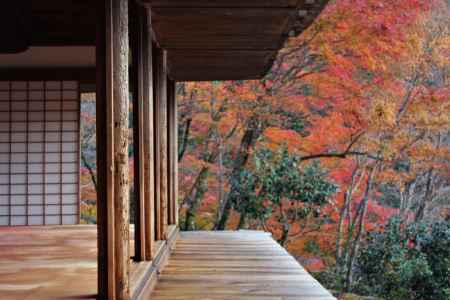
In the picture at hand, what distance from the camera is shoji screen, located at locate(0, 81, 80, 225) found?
22.7 feet

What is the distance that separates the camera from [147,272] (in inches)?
129

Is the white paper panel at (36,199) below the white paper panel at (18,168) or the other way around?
below

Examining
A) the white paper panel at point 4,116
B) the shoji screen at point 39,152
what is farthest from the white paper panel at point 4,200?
the white paper panel at point 4,116

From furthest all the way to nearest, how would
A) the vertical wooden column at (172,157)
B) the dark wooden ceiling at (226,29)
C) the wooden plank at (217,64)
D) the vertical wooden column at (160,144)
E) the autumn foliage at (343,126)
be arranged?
the autumn foliage at (343,126) → the vertical wooden column at (172,157) → the wooden plank at (217,64) → the vertical wooden column at (160,144) → the dark wooden ceiling at (226,29)

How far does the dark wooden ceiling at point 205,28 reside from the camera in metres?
3.74

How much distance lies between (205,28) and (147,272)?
1.97 m

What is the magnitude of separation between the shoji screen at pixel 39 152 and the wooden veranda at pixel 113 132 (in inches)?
0.5

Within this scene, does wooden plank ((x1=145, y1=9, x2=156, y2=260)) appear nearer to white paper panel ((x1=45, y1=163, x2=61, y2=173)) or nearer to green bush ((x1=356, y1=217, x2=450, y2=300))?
white paper panel ((x1=45, y1=163, x2=61, y2=173))

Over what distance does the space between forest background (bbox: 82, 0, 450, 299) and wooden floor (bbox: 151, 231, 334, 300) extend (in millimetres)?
3746

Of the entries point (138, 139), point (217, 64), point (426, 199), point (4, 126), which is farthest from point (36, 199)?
point (426, 199)

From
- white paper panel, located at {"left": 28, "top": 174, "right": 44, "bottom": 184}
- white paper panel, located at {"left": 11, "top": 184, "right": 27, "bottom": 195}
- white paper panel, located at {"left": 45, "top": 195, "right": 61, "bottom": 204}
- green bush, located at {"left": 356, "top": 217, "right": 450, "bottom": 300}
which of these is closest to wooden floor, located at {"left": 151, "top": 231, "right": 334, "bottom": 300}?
white paper panel, located at {"left": 45, "top": 195, "right": 61, "bottom": 204}

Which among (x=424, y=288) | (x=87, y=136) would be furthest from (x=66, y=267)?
(x=87, y=136)

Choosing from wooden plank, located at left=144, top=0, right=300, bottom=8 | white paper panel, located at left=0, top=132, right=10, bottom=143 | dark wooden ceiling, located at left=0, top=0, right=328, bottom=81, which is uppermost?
wooden plank, located at left=144, top=0, right=300, bottom=8

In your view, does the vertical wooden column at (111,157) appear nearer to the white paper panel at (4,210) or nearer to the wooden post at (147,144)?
the wooden post at (147,144)
